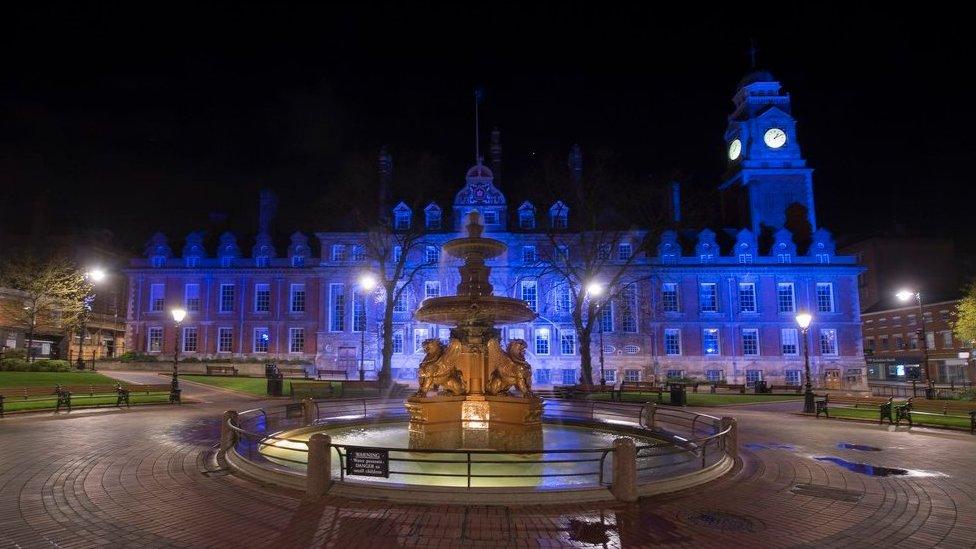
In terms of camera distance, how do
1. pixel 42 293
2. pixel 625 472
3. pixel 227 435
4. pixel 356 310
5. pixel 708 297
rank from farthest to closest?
pixel 708 297 < pixel 356 310 < pixel 42 293 < pixel 227 435 < pixel 625 472

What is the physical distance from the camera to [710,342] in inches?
1924

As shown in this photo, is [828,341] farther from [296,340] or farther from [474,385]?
[296,340]

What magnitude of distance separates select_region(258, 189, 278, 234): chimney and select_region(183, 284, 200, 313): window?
322 inches

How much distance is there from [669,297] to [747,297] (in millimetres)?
7274

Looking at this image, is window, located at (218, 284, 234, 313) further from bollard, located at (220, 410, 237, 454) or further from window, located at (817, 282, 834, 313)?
window, located at (817, 282, 834, 313)

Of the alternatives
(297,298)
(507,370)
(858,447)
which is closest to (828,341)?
(858,447)

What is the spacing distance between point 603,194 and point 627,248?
16338 millimetres

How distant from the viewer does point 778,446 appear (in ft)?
47.8

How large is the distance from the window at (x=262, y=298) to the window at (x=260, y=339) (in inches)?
75.2

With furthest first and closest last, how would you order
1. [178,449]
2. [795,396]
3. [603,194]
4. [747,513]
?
[603,194], [795,396], [178,449], [747,513]

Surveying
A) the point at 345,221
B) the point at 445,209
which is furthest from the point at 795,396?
the point at 345,221

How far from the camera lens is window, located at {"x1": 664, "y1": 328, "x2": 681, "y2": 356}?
48.7 metres

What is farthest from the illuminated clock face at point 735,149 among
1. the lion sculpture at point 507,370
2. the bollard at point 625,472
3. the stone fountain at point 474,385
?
the bollard at point 625,472

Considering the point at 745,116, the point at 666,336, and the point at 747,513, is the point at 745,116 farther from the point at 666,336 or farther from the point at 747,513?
Result: the point at 747,513
